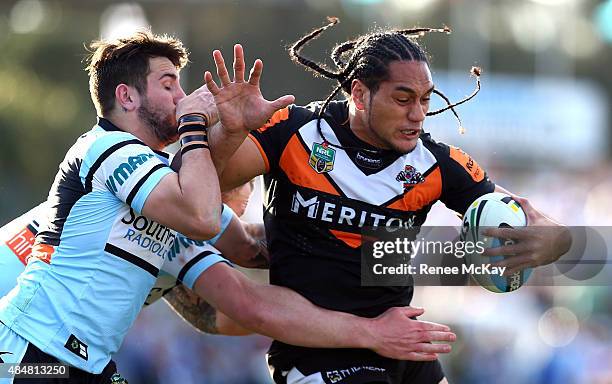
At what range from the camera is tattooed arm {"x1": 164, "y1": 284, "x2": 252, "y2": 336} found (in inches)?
278

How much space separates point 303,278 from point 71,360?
1437 mm

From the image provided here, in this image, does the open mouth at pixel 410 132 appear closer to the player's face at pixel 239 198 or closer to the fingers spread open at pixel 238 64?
the fingers spread open at pixel 238 64

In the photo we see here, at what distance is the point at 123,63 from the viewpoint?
5617mm

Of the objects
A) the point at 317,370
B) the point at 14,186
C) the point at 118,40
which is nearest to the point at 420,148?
the point at 317,370

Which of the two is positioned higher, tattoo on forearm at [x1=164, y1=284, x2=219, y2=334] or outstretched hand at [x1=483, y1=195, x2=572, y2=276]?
outstretched hand at [x1=483, y1=195, x2=572, y2=276]

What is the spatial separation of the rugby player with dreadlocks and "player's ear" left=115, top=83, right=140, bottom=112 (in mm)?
618

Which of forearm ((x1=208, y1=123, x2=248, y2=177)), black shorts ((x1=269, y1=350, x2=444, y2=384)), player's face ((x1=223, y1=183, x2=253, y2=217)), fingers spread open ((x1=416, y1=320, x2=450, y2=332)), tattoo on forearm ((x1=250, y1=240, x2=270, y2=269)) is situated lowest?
black shorts ((x1=269, y1=350, x2=444, y2=384))

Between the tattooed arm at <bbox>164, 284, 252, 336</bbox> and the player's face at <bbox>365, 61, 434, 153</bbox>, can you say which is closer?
the player's face at <bbox>365, 61, 434, 153</bbox>

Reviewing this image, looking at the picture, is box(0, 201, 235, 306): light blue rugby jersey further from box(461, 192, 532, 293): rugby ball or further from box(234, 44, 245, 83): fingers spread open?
box(461, 192, 532, 293): rugby ball

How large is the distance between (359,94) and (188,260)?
1.48 meters

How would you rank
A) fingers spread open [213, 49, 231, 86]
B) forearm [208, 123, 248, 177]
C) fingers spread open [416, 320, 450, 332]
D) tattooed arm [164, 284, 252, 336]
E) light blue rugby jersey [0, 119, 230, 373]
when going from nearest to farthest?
light blue rugby jersey [0, 119, 230, 373] → fingers spread open [213, 49, 231, 86] → forearm [208, 123, 248, 177] → fingers spread open [416, 320, 450, 332] → tattooed arm [164, 284, 252, 336]

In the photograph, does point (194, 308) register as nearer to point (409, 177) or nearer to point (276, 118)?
point (276, 118)

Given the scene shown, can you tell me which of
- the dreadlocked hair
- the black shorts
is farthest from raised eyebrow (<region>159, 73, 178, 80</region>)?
the black shorts

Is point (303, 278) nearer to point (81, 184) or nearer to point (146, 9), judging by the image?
point (81, 184)
